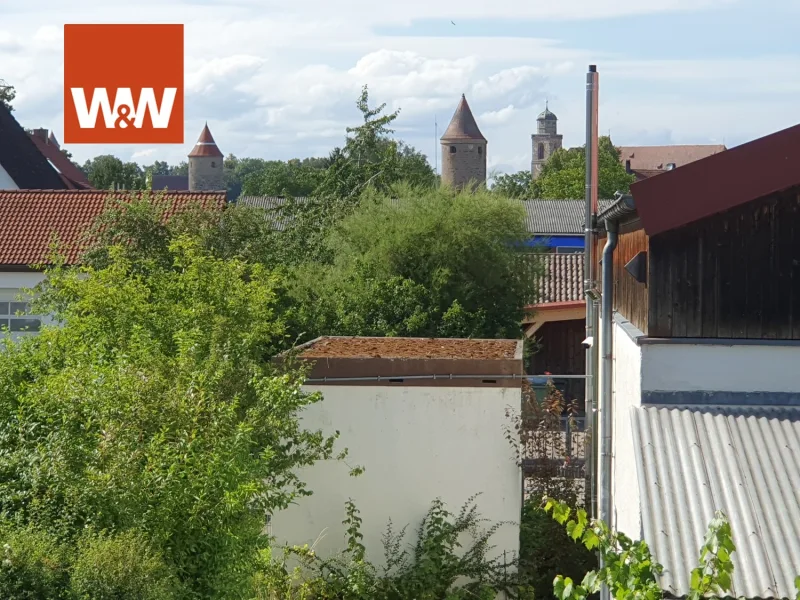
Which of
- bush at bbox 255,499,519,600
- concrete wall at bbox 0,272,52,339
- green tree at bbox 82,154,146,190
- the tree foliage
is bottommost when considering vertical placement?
bush at bbox 255,499,519,600

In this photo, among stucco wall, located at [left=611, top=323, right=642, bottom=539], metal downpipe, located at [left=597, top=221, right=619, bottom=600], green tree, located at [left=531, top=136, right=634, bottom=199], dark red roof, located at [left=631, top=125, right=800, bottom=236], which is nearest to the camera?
dark red roof, located at [left=631, top=125, right=800, bottom=236]

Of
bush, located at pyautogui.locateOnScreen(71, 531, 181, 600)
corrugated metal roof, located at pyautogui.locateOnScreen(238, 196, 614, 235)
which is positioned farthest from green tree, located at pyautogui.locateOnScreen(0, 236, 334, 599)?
corrugated metal roof, located at pyautogui.locateOnScreen(238, 196, 614, 235)

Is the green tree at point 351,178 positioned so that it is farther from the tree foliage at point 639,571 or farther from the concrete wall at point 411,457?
the tree foliage at point 639,571

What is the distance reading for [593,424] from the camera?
490 inches

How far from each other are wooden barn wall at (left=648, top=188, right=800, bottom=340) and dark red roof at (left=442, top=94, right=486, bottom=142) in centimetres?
9173

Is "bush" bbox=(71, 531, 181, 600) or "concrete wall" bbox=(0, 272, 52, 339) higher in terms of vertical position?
"concrete wall" bbox=(0, 272, 52, 339)

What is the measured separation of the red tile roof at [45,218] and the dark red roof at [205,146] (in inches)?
3653

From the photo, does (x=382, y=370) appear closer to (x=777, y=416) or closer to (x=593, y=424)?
(x=593, y=424)

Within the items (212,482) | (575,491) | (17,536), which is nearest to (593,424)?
(575,491)

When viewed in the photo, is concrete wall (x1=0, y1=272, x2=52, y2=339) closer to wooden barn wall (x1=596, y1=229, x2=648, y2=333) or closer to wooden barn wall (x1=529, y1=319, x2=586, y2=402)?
wooden barn wall (x1=529, y1=319, x2=586, y2=402)

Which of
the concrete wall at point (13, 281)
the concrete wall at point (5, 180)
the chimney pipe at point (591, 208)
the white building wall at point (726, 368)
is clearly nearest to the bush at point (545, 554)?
the chimney pipe at point (591, 208)

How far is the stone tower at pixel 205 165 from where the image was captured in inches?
4651

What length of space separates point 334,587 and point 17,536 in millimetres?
4211

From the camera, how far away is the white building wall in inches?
331
